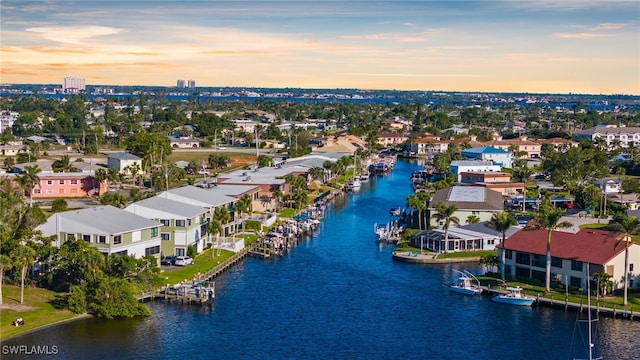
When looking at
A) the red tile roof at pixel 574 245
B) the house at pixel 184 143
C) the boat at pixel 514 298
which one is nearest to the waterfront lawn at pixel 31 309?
the boat at pixel 514 298

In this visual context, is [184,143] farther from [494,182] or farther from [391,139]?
[494,182]

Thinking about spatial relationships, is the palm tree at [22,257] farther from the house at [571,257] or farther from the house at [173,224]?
the house at [571,257]

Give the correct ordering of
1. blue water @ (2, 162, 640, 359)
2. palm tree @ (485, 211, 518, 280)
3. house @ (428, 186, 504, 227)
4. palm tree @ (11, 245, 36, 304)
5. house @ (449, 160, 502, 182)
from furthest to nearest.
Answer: house @ (449, 160, 502, 182), house @ (428, 186, 504, 227), palm tree @ (485, 211, 518, 280), palm tree @ (11, 245, 36, 304), blue water @ (2, 162, 640, 359)

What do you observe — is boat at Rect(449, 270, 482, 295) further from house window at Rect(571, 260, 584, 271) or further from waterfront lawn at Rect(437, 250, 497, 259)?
waterfront lawn at Rect(437, 250, 497, 259)

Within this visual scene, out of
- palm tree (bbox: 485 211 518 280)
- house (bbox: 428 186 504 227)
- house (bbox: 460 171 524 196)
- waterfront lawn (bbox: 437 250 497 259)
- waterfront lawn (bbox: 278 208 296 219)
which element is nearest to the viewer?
palm tree (bbox: 485 211 518 280)

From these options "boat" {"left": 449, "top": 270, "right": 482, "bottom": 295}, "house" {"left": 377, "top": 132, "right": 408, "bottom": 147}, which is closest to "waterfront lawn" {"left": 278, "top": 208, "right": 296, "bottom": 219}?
"boat" {"left": 449, "top": 270, "right": 482, "bottom": 295}
